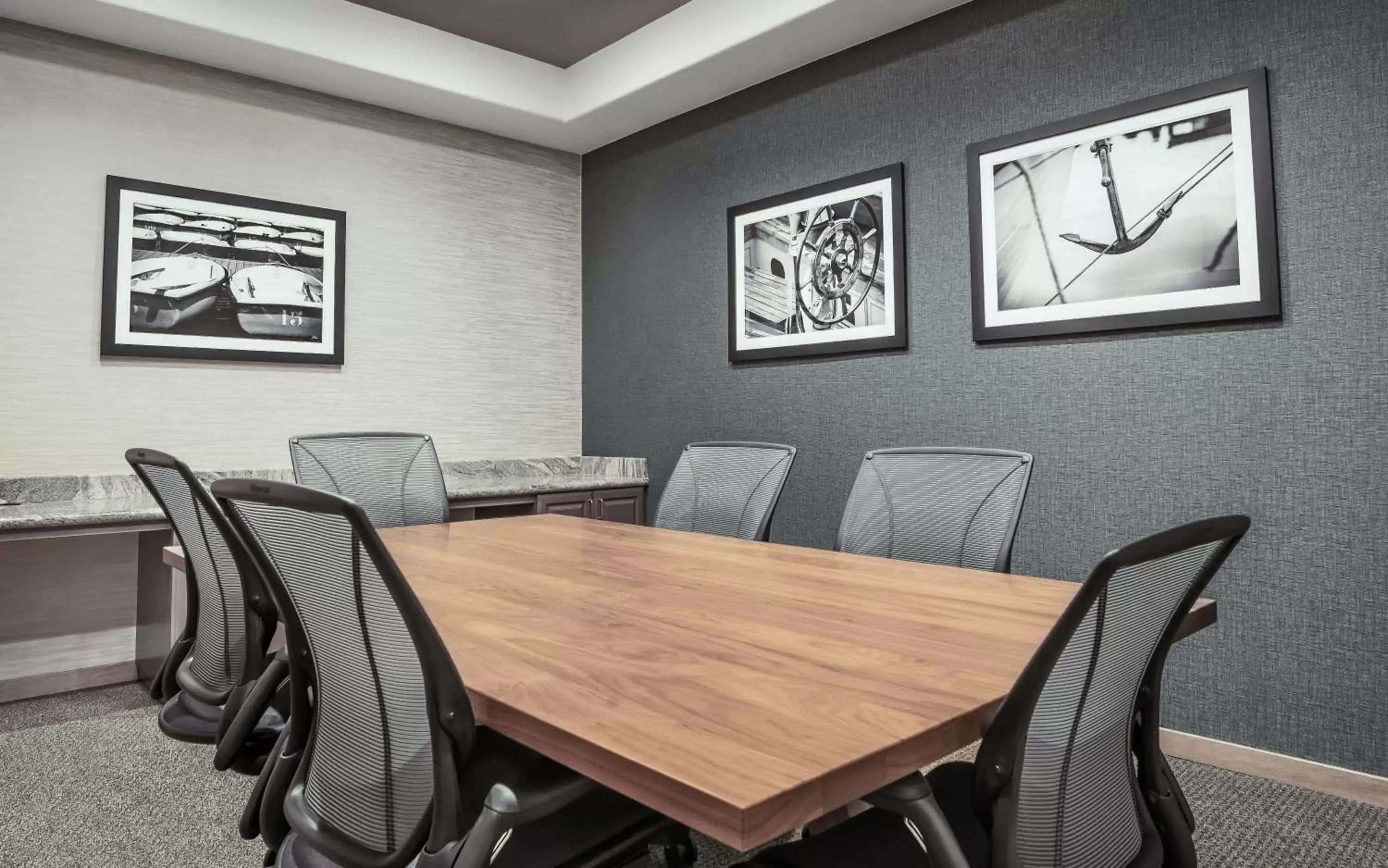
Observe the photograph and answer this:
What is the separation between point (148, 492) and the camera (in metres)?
3.33

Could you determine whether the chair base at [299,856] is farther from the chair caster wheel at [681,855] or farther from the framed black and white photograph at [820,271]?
the framed black and white photograph at [820,271]

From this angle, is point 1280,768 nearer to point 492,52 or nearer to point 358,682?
point 358,682

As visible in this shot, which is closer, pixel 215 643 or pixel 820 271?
pixel 215 643

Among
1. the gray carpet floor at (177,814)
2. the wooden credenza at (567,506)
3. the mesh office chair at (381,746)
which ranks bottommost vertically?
the gray carpet floor at (177,814)

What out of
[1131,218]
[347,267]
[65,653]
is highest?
[347,267]

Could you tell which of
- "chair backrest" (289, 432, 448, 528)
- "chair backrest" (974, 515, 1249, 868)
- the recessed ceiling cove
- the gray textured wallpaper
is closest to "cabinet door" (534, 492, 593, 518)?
the gray textured wallpaper

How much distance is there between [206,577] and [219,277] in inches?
88.6

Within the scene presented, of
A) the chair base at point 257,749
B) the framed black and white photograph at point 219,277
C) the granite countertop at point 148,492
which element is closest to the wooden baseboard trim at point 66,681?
the granite countertop at point 148,492

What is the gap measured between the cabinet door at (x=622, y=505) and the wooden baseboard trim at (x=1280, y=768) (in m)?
2.57

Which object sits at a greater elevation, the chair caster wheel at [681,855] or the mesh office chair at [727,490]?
the mesh office chair at [727,490]

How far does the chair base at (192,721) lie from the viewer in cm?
174

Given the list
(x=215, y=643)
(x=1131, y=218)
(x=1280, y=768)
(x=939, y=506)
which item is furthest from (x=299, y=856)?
(x=1131, y=218)

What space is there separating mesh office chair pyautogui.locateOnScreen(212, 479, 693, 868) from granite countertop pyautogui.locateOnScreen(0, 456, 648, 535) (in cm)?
149

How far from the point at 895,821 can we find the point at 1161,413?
1982 millimetres
